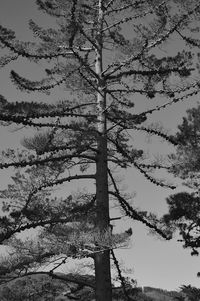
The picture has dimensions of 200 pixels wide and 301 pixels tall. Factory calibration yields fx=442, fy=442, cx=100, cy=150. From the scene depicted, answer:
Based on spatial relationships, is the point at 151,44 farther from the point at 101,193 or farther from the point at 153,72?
the point at 101,193

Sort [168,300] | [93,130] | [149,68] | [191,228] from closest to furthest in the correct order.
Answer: [93,130] → [149,68] → [191,228] → [168,300]

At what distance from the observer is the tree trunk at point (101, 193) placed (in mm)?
9656

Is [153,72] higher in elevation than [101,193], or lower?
higher


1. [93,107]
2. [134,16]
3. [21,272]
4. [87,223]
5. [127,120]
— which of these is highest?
[134,16]

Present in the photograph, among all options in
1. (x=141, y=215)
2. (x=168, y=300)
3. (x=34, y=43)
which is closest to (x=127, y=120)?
(x=141, y=215)

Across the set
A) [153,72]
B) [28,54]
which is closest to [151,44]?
[153,72]

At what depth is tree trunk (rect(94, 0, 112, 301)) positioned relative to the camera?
31.7 feet

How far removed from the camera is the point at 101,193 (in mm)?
10719

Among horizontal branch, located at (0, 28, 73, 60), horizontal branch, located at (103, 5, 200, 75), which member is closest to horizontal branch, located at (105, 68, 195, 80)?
horizontal branch, located at (103, 5, 200, 75)

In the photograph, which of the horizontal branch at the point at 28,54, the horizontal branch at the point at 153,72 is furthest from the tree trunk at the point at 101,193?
the horizontal branch at the point at 28,54

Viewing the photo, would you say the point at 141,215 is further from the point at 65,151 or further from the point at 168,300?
the point at 168,300

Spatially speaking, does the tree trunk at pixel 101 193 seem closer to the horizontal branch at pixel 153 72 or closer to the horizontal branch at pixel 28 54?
the horizontal branch at pixel 153 72

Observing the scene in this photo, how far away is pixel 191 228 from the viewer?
54.4 ft

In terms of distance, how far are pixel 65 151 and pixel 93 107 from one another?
185 centimetres
